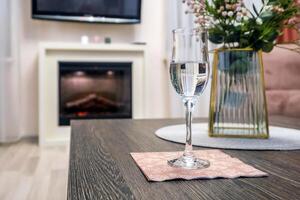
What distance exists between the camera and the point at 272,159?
A: 0.77 meters

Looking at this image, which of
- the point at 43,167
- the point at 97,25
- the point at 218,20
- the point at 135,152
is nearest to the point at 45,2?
the point at 97,25

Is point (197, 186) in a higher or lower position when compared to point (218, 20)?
lower

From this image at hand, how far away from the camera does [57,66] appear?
10.2 feet

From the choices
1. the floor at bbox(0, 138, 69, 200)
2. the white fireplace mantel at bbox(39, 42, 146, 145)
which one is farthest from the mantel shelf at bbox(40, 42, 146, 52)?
the floor at bbox(0, 138, 69, 200)

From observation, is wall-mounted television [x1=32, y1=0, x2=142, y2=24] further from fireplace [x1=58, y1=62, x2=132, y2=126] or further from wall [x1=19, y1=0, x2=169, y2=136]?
fireplace [x1=58, y1=62, x2=132, y2=126]

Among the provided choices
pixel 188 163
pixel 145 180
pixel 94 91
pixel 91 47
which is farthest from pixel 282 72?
pixel 145 180

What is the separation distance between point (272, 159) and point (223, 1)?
47 centimetres

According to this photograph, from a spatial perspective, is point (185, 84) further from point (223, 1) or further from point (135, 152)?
point (223, 1)

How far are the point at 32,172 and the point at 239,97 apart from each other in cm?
159

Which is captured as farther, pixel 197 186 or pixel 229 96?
pixel 229 96

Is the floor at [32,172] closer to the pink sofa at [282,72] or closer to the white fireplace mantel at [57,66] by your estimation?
the white fireplace mantel at [57,66]

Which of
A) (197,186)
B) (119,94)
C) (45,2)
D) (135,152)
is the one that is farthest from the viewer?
(119,94)

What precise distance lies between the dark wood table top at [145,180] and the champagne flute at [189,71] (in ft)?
0.33

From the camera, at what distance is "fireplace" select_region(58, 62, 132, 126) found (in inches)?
127
